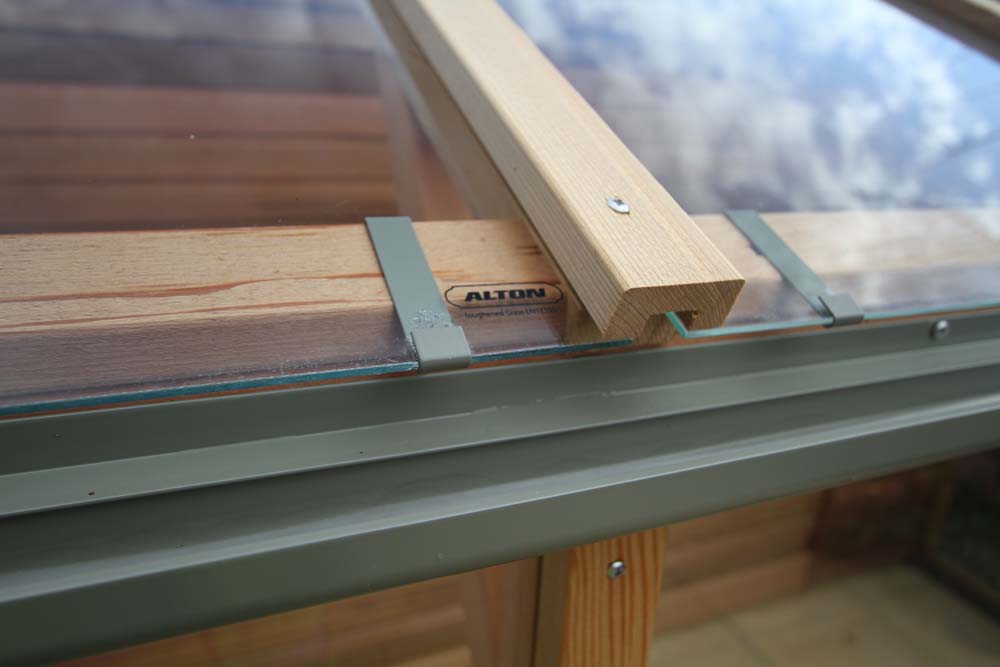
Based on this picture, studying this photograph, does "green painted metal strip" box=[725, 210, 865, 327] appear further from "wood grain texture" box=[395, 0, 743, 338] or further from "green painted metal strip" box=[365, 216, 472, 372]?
"green painted metal strip" box=[365, 216, 472, 372]

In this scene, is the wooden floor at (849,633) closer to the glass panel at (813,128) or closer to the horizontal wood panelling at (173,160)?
the glass panel at (813,128)

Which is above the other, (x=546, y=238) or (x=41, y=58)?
(x=41, y=58)

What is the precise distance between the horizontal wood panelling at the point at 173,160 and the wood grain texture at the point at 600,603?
48 cm

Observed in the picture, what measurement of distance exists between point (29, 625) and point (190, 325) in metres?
0.20

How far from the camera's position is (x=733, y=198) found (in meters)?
0.75

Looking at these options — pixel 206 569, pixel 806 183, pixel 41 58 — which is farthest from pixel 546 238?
pixel 41 58

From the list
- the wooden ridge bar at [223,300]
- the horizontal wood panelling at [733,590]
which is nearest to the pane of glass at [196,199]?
the wooden ridge bar at [223,300]

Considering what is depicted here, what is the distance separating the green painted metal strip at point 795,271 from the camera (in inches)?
23.9

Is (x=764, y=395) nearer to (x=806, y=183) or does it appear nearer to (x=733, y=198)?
(x=733, y=198)

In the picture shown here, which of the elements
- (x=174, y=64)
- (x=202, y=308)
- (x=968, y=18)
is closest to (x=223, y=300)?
(x=202, y=308)

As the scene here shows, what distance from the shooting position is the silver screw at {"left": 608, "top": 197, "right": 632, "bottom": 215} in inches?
21.6

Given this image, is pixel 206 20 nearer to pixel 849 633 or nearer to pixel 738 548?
pixel 738 548

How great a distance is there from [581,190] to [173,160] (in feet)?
1.54

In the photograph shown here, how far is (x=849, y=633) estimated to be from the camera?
227cm
